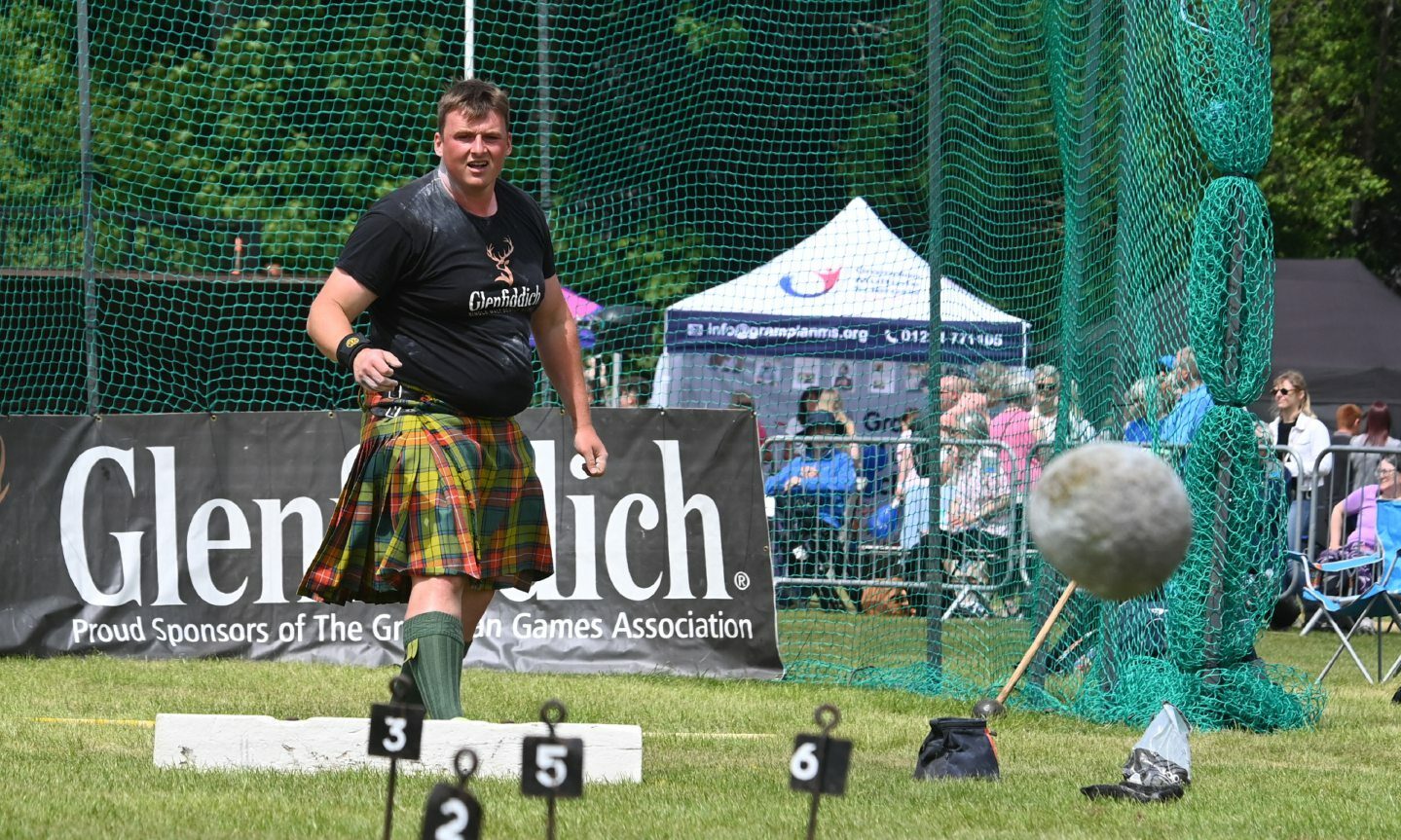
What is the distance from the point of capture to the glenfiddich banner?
824 centimetres

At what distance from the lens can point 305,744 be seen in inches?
190

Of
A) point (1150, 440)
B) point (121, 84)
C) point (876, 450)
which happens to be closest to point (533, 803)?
point (1150, 440)

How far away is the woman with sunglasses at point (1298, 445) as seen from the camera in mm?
10859

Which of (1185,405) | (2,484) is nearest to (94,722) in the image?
(2,484)

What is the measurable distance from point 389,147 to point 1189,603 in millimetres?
7434

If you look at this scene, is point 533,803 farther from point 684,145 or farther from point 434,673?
point 684,145

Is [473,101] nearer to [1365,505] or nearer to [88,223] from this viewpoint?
[88,223]

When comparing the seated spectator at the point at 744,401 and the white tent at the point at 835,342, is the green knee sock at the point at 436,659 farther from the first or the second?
the white tent at the point at 835,342

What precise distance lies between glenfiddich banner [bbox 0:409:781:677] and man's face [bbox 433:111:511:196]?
336cm

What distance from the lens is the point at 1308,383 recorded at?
15805mm

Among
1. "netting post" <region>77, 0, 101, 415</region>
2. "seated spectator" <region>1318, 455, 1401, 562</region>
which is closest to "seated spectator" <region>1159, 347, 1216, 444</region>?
"seated spectator" <region>1318, 455, 1401, 562</region>

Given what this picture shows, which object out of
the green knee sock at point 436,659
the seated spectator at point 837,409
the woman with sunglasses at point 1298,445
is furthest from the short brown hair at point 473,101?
the woman with sunglasses at point 1298,445

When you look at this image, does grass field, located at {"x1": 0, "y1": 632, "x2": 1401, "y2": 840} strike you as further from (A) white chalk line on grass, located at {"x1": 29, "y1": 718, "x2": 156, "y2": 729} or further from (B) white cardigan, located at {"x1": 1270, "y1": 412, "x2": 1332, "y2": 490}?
(B) white cardigan, located at {"x1": 1270, "y1": 412, "x2": 1332, "y2": 490}

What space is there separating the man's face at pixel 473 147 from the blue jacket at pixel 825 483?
4.65 m
